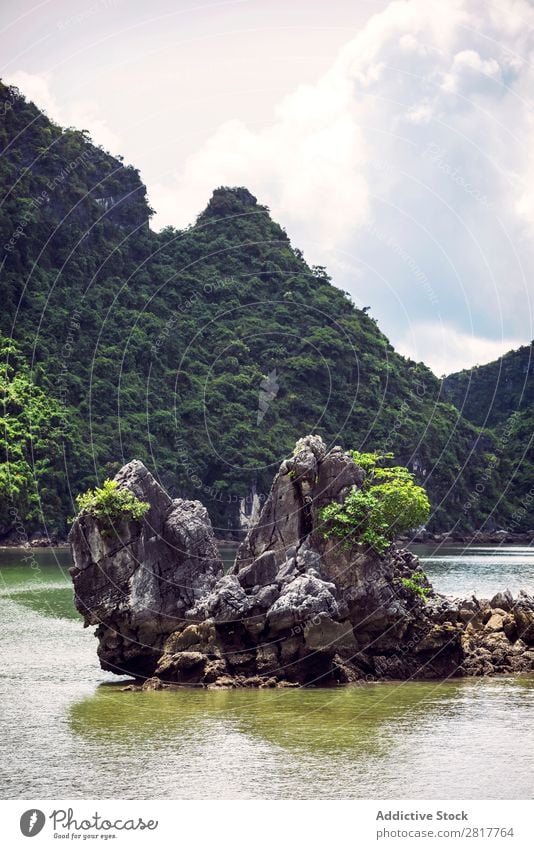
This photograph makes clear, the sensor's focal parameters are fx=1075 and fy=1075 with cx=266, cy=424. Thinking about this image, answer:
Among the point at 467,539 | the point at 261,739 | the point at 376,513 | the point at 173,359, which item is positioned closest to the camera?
the point at 261,739

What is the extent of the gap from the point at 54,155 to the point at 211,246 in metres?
21.9

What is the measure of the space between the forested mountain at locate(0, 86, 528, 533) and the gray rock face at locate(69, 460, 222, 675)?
55418 millimetres

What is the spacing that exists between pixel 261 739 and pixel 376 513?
819 cm

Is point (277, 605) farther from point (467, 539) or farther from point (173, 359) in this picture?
point (467, 539)

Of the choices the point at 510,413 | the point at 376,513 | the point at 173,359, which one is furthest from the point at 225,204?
the point at 376,513

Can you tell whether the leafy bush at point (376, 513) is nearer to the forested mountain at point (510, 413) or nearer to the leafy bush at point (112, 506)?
the leafy bush at point (112, 506)

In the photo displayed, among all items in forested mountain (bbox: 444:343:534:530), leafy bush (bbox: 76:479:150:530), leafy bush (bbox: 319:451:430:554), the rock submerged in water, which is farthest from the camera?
forested mountain (bbox: 444:343:534:530)

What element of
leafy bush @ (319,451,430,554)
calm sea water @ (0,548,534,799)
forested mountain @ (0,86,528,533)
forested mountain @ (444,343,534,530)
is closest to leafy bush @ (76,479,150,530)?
calm sea water @ (0,548,534,799)

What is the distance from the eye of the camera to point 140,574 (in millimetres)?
26344

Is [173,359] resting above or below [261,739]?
above

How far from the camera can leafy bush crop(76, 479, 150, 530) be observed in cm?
2631

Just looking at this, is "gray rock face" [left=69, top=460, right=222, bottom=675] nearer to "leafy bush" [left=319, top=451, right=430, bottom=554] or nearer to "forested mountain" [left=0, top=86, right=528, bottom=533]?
"leafy bush" [left=319, top=451, right=430, bottom=554]

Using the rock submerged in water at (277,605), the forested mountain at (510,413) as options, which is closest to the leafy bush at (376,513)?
the rock submerged in water at (277,605)
